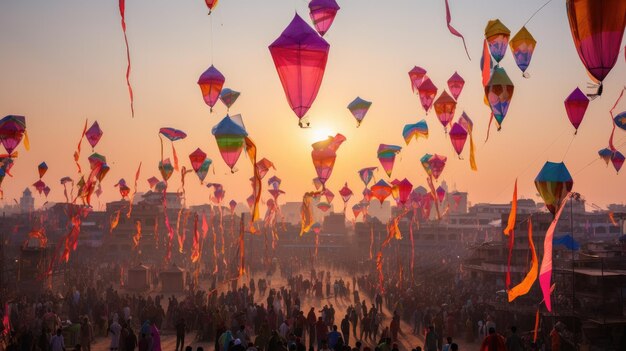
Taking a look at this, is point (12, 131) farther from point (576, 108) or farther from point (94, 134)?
point (576, 108)

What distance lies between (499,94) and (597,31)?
959 cm

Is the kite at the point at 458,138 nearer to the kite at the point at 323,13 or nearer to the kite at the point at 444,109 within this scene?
the kite at the point at 444,109

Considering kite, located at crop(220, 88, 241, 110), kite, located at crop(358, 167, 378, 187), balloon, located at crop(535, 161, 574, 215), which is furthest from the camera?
kite, located at crop(358, 167, 378, 187)

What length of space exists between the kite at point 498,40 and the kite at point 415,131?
1122 cm

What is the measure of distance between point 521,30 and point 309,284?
60.5 ft

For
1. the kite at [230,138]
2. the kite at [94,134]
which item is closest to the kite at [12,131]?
the kite at [94,134]

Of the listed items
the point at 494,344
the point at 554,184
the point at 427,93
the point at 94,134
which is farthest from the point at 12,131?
the point at 494,344

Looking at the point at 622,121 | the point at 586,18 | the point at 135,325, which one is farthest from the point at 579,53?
the point at 622,121

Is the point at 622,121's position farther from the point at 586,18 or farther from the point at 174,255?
the point at 174,255

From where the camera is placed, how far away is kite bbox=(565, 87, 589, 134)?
2206 cm

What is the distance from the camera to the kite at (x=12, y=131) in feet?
91.4

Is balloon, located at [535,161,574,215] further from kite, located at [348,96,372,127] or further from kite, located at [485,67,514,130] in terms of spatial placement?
kite, located at [348,96,372,127]

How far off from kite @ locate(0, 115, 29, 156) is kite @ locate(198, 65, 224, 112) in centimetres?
937

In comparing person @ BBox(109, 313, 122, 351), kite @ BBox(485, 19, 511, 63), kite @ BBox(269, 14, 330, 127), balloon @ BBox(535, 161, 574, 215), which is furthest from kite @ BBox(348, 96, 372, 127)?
person @ BBox(109, 313, 122, 351)
